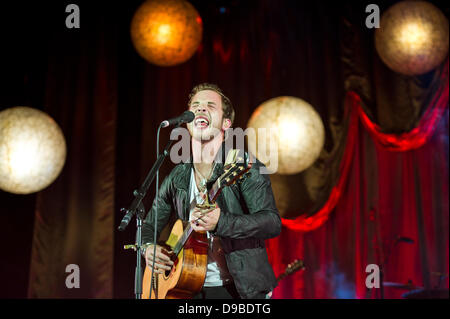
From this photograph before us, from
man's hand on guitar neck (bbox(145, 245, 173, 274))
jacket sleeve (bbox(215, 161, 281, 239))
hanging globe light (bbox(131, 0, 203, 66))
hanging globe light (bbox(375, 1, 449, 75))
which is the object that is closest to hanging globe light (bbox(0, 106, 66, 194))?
hanging globe light (bbox(131, 0, 203, 66))

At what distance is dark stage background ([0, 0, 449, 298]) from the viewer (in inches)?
189

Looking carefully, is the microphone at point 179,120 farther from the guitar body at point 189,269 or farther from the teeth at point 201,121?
the guitar body at point 189,269

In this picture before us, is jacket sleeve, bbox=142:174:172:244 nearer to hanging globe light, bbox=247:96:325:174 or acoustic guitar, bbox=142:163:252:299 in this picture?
acoustic guitar, bbox=142:163:252:299

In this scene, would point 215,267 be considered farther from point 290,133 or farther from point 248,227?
point 290,133

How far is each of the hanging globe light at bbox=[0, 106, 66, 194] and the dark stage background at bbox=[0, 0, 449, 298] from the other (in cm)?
78

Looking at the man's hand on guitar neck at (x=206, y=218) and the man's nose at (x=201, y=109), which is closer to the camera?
the man's hand on guitar neck at (x=206, y=218)

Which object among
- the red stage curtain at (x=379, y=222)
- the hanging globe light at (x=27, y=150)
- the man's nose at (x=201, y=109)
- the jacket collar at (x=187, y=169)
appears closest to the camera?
the jacket collar at (x=187, y=169)

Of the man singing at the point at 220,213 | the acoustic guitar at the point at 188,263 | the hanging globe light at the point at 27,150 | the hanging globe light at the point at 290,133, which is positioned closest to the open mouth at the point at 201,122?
the man singing at the point at 220,213

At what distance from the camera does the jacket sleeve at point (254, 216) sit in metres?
2.33

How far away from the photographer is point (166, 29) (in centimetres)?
436

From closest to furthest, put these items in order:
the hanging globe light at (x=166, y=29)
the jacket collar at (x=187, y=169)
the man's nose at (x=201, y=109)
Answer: the jacket collar at (x=187, y=169) < the man's nose at (x=201, y=109) < the hanging globe light at (x=166, y=29)

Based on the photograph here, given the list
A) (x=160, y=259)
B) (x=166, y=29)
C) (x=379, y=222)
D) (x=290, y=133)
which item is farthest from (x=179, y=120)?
(x=379, y=222)

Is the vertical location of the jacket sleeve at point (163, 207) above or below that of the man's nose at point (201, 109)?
below

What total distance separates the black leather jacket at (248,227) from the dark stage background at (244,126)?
6.54 ft
